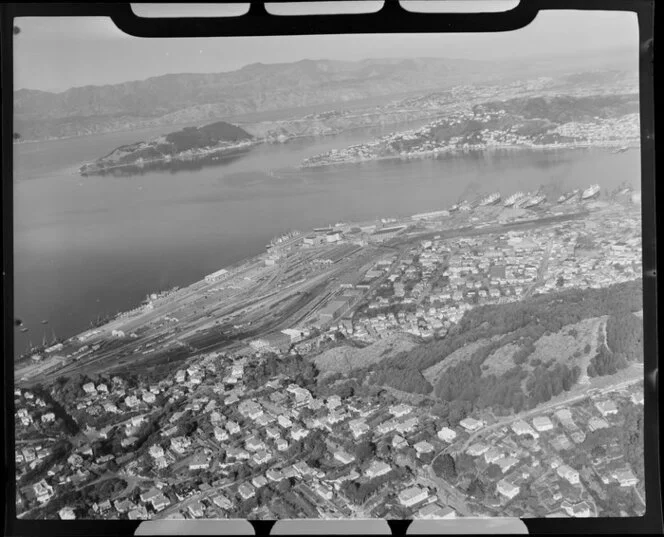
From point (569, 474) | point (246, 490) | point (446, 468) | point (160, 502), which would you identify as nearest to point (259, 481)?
point (246, 490)

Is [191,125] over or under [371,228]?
over

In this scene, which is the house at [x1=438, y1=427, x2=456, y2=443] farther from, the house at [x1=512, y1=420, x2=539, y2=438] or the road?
the house at [x1=512, y1=420, x2=539, y2=438]

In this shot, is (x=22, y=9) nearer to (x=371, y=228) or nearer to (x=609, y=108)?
(x=371, y=228)

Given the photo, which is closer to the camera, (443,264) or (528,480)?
(528,480)

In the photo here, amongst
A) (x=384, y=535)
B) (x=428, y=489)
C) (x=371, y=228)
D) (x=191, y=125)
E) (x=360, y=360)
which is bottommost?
(x=384, y=535)

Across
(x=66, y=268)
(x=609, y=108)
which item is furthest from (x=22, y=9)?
(x=609, y=108)

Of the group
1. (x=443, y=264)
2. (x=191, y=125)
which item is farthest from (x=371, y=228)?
(x=191, y=125)
